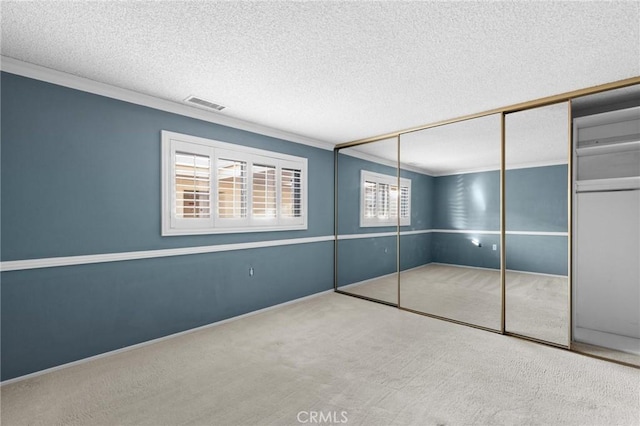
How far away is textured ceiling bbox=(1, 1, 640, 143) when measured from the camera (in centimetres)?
176

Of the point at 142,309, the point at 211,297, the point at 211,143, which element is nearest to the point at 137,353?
the point at 142,309

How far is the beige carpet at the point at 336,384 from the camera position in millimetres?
1957

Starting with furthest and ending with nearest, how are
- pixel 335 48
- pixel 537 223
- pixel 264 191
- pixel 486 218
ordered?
1. pixel 264 191
2. pixel 486 218
3. pixel 537 223
4. pixel 335 48

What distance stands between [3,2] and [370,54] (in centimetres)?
221

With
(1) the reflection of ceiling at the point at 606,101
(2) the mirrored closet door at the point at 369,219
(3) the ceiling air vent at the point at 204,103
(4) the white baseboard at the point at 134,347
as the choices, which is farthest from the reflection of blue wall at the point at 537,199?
(3) the ceiling air vent at the point at 204,103

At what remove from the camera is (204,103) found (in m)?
3.21

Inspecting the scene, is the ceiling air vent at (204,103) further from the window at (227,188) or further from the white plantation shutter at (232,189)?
the white plantation shutter at (232,189)

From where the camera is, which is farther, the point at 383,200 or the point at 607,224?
the point at 383,200

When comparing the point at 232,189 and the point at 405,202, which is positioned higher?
the point at 232,189

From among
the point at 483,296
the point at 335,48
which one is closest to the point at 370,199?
the point at 483,296

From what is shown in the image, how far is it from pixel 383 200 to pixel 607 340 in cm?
283

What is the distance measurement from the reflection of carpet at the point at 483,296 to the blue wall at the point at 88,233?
243 cm

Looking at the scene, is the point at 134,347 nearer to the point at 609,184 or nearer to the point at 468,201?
the point at 468,201

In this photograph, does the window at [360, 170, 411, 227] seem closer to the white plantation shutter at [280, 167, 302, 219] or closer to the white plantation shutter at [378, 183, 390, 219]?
the white plantation shutter at [378, 183, 390, 219]
